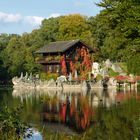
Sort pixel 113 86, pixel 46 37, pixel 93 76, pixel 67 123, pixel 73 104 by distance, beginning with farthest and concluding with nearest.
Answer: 1. pixel 46 37
2. pixel 93 76
3. pixel 113 86
4. pixel 73 104
5. pixel 67 123

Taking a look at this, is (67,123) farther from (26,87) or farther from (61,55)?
(61,55)

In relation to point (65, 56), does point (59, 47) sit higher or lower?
higher

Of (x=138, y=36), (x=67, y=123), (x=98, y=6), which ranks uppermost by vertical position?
(x=98, y=6)

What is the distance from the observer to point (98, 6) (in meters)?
29.4

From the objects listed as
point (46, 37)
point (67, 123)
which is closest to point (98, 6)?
point (67, 123)

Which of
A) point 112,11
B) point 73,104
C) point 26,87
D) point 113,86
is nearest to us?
point 112,11

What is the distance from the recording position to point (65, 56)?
223 feet

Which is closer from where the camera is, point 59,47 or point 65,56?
point 59,47

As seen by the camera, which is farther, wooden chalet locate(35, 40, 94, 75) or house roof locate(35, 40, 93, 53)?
wooden chalet locate(35, 40, 94, 75)

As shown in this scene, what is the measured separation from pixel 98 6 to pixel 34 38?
5420 cm

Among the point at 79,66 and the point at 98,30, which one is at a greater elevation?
the point at 98,30

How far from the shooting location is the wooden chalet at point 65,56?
220 ft

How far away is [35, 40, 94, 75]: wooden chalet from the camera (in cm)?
6706

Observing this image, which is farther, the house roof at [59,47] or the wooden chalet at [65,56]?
the wooden chalet at [65,56]
